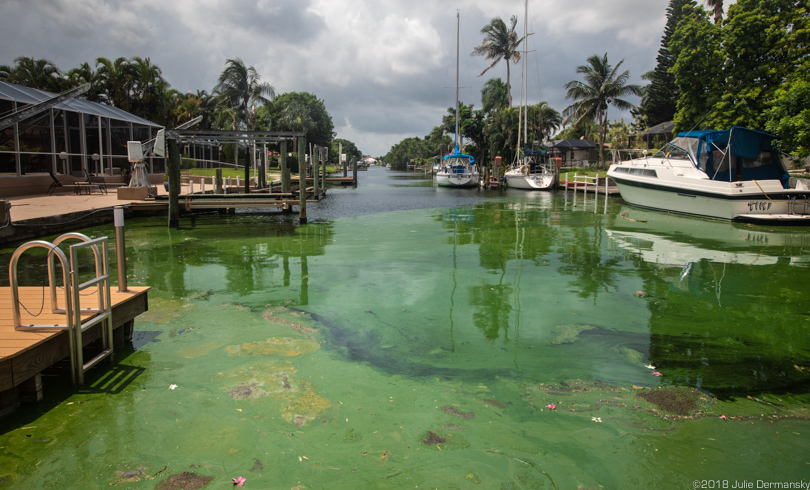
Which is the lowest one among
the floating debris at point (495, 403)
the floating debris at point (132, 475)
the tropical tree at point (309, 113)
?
the floating debris at point (132, 475)

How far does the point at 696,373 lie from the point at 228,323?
17.7 feet

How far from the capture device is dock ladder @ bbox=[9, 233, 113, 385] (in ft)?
13.9

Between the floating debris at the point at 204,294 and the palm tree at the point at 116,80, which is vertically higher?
the palm tree at the point at 116,80

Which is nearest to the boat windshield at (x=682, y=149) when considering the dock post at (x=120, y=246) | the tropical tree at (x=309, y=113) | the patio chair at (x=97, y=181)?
the dock post at (x=120, y=246)

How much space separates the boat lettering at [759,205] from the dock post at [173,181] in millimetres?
19121

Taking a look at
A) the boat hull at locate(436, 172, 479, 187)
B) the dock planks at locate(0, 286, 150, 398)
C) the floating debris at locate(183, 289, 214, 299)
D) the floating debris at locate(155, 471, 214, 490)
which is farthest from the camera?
the boat hull at locate(436, 172, 479, 187)

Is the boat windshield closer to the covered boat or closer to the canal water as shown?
the canal water

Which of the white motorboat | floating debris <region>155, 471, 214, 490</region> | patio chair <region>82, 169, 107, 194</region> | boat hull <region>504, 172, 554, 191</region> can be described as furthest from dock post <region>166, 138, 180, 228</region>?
boat hull <region>504, 172, 554, 191</region>

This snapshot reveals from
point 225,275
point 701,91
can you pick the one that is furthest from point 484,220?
point 701,91

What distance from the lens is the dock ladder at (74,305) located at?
13.9 feet

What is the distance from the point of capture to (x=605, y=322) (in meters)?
6.77

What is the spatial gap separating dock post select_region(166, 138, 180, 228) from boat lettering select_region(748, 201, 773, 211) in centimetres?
1912

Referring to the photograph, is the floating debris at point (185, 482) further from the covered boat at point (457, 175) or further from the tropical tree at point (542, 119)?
the tropical tree at point (542, 119)

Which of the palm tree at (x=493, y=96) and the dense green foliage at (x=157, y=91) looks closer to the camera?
the dense green foliage at (x=157, y=91)
